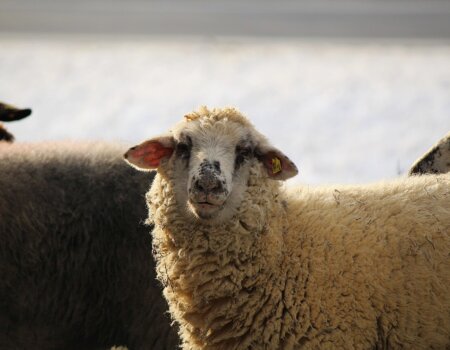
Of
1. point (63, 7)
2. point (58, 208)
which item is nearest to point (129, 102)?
point (58, 208)

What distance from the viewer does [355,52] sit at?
16.9m

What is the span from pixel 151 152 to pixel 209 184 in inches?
22.7

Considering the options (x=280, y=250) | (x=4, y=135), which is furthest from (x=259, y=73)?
(x=280, y=250)

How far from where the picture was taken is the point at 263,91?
46.1ft

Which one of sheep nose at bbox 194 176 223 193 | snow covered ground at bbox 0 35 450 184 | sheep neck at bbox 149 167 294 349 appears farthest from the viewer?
snow covered ground at bbox 0 35 450 184

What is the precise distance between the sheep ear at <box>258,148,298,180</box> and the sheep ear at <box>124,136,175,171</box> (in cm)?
47

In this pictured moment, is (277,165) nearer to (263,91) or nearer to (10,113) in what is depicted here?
(10,113)

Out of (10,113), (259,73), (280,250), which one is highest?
(259,73)

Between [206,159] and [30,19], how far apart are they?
17617 mm

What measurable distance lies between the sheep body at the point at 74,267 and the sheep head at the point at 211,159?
0.98 meters

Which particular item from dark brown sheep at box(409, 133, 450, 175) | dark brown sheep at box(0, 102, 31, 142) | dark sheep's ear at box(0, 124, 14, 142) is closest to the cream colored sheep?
dark brown sheep at box(409, 133, 450, 175)

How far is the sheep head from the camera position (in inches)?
181

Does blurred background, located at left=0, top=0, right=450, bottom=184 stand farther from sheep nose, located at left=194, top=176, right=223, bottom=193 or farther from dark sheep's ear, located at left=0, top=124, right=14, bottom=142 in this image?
sheep nose, located at left=194, top=176, right=223, bottom=193

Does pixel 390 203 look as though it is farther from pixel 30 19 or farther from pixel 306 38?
pixel 30 19
